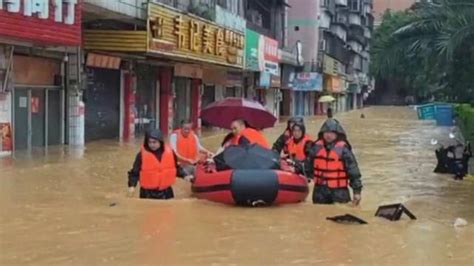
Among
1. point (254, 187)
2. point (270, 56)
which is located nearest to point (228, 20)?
point (270, 56)

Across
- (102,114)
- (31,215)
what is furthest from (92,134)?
(31,215)

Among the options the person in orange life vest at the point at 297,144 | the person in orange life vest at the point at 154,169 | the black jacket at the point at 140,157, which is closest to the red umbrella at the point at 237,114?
the person in orange life vest at the point at 297,144

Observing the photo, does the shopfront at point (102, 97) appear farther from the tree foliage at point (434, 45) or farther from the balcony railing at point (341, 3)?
the balcony railing at point (341, 3)

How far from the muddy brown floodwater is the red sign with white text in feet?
11.8

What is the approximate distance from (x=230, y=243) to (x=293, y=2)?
6168 cm

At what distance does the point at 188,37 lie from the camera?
28.8 m

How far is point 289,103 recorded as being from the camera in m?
68.0

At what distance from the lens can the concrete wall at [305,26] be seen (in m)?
69.4

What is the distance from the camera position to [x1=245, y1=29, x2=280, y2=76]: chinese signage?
40.1m

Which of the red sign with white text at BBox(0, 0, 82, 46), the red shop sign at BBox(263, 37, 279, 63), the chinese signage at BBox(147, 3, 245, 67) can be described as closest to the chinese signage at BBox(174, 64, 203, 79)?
the chinese signage at BBox(147, 3, 245, 67)

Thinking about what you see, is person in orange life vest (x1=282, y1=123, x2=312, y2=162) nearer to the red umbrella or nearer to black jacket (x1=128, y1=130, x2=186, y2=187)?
the red umbrella

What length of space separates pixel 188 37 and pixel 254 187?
56.6 ft

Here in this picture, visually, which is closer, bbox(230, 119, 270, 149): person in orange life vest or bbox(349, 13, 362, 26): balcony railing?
bbox(230, 119, 270, 149): person in orange life vest

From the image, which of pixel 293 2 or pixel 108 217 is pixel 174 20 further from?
pixel 293 2
